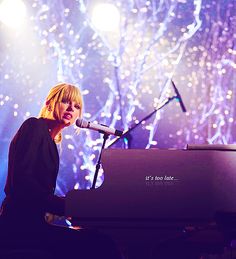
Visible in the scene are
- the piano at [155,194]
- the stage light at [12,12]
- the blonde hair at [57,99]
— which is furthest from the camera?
the stage light at [12,12]

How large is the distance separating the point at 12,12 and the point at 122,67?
1641 mm

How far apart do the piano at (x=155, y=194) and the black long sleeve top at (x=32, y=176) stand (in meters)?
0.20

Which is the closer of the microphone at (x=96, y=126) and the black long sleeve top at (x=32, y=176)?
the black long sleeve top at (x=32, y=176)

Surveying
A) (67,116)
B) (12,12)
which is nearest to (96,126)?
(67,116)

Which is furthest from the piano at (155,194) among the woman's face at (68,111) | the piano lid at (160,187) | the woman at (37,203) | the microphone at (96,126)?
the woman's face at (68,111)

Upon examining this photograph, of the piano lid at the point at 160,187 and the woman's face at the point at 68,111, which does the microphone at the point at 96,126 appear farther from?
the piano lid at the point at 160,187

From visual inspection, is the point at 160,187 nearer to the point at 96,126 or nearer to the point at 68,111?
the point at 96,126

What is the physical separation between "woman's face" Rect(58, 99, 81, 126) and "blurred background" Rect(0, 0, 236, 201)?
282cm

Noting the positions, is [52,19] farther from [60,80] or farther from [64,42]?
[60,80]

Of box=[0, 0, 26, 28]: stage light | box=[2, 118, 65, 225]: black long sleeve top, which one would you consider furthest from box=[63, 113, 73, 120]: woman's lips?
box=[0, 0, 26, 28]: stage light

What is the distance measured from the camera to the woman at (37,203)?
5.49 feet

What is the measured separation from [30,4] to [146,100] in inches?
79.6

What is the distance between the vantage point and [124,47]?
5344mm

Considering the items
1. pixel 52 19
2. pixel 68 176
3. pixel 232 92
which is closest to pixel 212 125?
pixel 232 92
